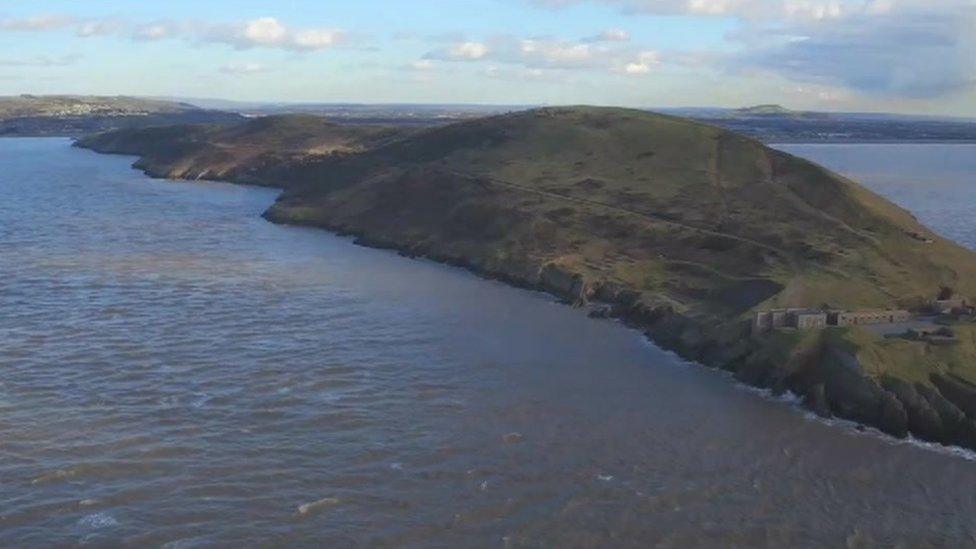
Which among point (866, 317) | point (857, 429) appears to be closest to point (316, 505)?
point (857, 429)

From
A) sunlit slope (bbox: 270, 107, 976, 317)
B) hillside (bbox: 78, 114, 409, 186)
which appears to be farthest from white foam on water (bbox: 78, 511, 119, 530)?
hillside (bbox: 78, 114, 409, 186)

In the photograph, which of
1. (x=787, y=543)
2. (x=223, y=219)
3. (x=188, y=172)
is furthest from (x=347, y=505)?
(x=188, y=172)

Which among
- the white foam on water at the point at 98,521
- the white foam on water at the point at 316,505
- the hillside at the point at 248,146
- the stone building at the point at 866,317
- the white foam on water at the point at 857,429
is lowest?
the white foam on water at the point at 857,429

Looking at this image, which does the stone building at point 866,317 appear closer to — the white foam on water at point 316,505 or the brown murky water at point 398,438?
the brown murky water at point 398,438

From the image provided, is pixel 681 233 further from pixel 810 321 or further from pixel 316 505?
pixel 316 505

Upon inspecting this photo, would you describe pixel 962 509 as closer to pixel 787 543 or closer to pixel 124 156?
pixel 787 543

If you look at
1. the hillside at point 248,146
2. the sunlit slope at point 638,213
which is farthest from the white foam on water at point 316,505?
the hillside at point 248,146

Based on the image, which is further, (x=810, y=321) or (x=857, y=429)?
(x=810, y=321)

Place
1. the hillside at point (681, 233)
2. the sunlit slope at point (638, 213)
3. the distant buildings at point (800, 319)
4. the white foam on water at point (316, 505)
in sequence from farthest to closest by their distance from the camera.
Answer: the sunlit slope at point (638, 213), the distant buildings at point (800, 319), the hillside at point (681, 233), the white foam on water at point (316, 505)
